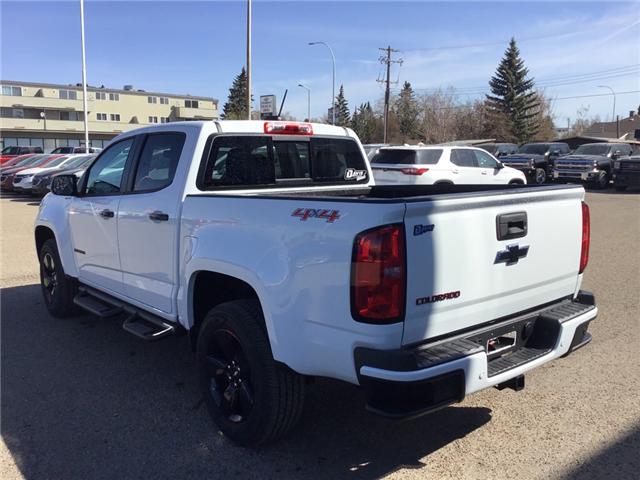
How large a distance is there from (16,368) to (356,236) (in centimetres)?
358

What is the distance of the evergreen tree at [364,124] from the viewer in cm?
8550

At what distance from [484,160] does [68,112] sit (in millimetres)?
71198

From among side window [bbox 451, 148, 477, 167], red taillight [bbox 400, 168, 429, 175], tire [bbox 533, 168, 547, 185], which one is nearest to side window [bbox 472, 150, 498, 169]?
side window [bbox 451, 148, 477, 167]

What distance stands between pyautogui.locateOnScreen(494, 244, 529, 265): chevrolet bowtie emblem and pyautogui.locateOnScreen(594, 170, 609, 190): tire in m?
23.2

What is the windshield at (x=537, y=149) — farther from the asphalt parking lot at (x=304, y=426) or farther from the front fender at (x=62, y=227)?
the front fender at (x=62, y=227)

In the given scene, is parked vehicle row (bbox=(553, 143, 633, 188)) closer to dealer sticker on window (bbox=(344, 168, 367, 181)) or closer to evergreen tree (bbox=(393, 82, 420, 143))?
dealer sticker on window (bbox=(344, 168, 367, 181))

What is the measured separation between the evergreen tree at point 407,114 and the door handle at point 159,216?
258 feet

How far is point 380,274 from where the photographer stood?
2.61 metres

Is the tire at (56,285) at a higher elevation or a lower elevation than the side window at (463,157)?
lower

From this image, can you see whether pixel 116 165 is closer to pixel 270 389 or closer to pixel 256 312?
pixel 256 312

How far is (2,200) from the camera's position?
67.4ft

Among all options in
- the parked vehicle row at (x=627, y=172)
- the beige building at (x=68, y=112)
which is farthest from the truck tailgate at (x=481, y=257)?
the beige building at (x=68, y=112)

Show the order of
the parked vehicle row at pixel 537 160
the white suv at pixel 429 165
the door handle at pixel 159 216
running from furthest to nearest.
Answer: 1. the parked vehicle row at pixel 537 160
2. the white suv at pixel 429 165
3. the door handle at pixel 159 216

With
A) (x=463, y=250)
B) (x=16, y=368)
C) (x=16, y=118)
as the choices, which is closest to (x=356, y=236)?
(x=463, y=250)
